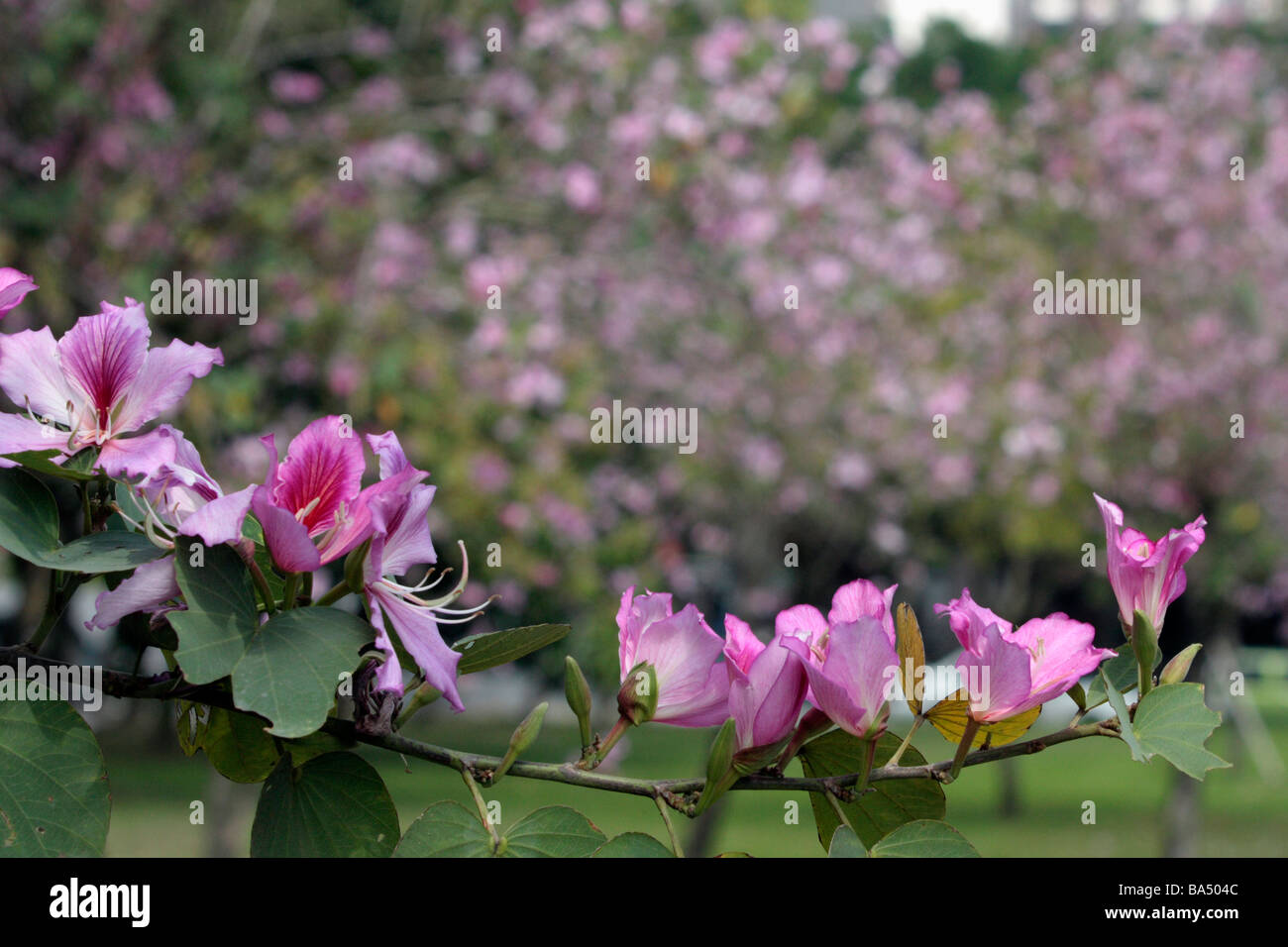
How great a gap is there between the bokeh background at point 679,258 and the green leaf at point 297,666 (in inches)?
154

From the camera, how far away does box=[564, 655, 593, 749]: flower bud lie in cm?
68

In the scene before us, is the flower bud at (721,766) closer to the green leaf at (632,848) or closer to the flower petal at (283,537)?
the green leaf at (632,848)

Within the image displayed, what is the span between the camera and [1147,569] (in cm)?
68

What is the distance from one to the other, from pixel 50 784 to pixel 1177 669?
557mm

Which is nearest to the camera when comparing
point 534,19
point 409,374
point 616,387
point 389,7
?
point 409,374

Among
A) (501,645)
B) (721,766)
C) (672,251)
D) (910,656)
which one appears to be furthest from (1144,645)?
(672,251)

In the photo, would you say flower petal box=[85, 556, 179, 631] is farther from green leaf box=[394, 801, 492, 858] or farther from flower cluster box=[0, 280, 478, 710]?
green leaf box=[394, 801, 492, 858]

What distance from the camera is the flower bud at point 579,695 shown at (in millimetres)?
679

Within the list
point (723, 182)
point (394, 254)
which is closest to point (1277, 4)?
point (723, 182)

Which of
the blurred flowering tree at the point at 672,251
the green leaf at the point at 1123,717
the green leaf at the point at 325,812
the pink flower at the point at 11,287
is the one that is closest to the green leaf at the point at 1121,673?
the green leaf at the point at 1123,717

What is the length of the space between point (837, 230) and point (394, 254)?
2069mm

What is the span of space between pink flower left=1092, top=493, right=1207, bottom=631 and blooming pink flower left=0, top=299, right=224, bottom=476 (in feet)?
1.54
